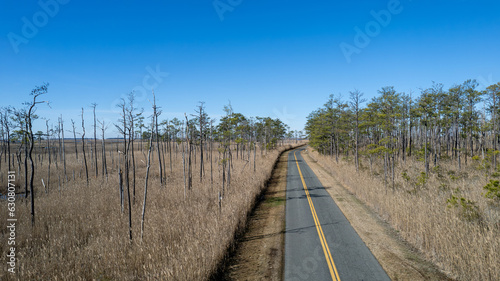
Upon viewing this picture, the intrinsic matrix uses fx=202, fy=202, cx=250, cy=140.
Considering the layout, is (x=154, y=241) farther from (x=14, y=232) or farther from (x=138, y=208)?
(x=14, y=232)

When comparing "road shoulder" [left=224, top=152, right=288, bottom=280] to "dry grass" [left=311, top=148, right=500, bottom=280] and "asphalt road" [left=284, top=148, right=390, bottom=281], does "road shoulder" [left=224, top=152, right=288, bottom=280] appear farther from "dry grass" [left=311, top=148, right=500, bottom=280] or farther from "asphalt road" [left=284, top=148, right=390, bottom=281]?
"dry grass" [left=311, top=148, right=500, bottom=280]

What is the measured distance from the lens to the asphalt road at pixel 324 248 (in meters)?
6.19

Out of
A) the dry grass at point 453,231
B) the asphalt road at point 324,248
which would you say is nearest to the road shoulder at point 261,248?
the asphalt road at point 324,248

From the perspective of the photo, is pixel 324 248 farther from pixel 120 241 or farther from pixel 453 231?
pixel 120 241

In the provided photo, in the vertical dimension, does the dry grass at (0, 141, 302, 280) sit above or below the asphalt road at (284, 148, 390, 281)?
above

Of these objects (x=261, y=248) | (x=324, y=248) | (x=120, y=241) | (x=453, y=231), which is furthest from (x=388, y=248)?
(x=120, y=241)

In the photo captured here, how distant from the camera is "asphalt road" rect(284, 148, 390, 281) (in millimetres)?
6186

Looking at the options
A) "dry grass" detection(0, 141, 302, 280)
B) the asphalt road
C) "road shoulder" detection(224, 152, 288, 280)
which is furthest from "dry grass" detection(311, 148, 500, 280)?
"dry grass" detection(0, 141, 302, 280)

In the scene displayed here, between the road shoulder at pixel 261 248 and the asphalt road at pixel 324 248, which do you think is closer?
the asphalt road at pixel 324 248

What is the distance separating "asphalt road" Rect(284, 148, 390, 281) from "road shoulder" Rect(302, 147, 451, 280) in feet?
0.99

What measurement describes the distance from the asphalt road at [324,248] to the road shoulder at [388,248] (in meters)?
0.30

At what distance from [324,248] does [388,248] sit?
92.3 inches

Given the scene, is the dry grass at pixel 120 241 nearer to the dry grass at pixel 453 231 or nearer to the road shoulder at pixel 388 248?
the road shoulder at pixel 388 248

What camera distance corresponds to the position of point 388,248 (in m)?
7.54
